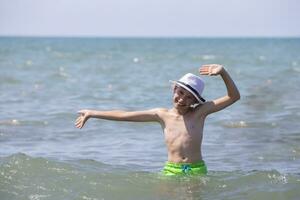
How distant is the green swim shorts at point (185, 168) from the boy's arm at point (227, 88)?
1.78 feet

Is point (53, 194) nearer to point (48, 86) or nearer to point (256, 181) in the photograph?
point (256, 181)

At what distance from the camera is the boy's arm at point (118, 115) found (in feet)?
21.9

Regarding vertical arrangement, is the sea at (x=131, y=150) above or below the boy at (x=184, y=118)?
below

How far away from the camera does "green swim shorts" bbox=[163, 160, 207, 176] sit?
22.2 ft

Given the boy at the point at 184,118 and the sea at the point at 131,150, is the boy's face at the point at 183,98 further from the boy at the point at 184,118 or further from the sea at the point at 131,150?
the sea at the point at 131,150

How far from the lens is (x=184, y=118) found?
683 centimetres

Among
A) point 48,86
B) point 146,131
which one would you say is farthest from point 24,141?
point 48,86

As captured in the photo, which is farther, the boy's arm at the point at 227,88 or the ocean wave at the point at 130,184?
the ocean wave at the point at 130,184

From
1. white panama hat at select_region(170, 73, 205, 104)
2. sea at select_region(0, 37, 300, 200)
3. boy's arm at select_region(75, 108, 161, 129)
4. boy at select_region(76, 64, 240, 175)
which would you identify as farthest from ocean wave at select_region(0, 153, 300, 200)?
white panama hat at select_region(170, 73, 205, 104)

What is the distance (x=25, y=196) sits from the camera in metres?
6.48

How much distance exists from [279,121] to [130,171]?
478 centimetres

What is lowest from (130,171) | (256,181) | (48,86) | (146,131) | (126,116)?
(48,86)

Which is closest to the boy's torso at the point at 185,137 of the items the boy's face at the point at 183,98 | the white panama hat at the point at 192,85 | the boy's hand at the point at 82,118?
the boy's face at the point at 183,98

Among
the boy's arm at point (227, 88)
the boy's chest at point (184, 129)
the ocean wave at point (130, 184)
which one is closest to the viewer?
the boy's arm at point (227, 88)
